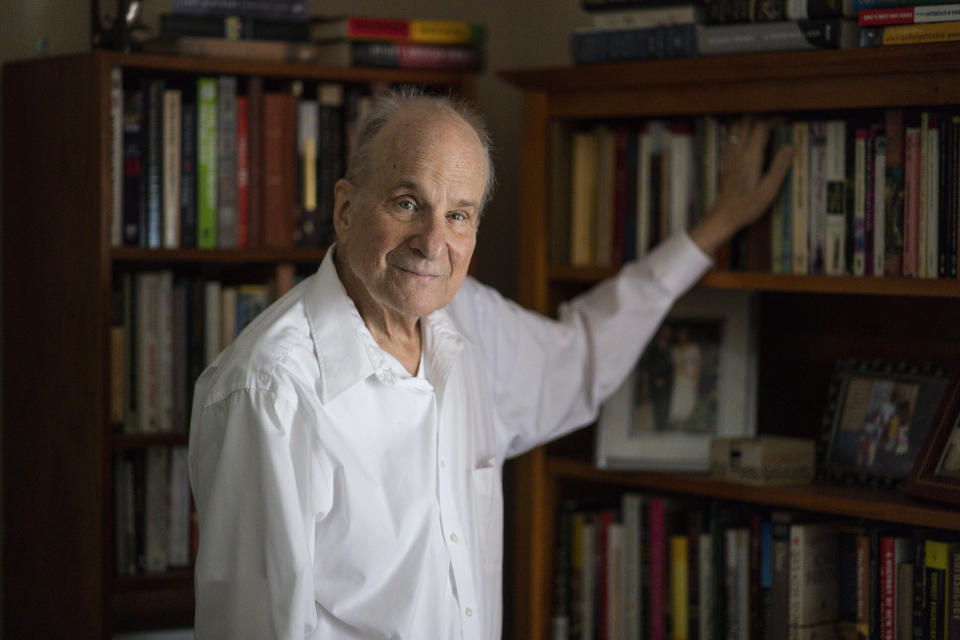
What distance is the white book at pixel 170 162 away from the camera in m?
2.11

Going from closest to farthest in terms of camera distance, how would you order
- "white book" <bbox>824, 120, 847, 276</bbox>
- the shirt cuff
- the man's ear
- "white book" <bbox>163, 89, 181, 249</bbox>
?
the man's ear → "white book" <bbox>824, 120, 847, 276</bbox> → the shirt cuff → "white book" <bbox>163, 89, 181, 249</bbox>

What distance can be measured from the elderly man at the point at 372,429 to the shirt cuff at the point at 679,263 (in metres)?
0.13

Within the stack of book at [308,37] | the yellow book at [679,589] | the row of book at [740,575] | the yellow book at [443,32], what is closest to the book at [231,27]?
the stack of book at [308,37]

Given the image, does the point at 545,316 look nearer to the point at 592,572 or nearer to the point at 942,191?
the point at 592,572

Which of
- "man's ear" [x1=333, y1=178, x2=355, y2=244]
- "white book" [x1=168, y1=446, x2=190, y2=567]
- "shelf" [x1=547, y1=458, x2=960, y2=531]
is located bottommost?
"white book" [x1=168, y1=446, x2=190, y2=567]

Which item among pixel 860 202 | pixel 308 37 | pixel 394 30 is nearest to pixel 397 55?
pixel 394 30

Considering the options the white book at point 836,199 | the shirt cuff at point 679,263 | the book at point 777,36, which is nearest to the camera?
the book at point 777,36

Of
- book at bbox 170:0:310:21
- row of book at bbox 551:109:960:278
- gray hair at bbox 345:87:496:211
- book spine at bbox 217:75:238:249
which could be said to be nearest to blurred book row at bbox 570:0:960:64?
row of book at bbox 551:109:960:278

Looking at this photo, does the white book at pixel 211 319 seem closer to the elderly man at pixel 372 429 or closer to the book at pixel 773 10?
the elderly man at pixel 372 429

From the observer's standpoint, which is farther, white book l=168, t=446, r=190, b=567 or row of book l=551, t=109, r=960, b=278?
white book l=168, t=446, r=190, b=567

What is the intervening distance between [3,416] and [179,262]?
47 cm

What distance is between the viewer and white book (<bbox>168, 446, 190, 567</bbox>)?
7.24 ft

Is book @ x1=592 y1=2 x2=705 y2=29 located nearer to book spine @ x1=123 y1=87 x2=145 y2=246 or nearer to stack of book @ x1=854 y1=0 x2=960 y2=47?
stack of book @ x1=854 y1=0 x2=960 y2=47

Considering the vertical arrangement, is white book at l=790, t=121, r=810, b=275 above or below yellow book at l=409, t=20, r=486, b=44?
below
